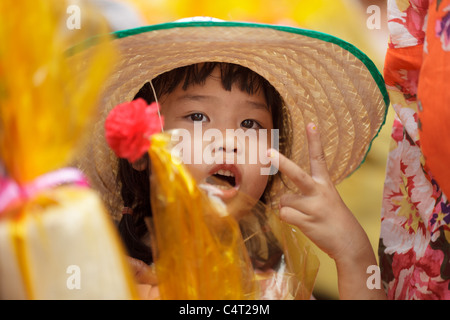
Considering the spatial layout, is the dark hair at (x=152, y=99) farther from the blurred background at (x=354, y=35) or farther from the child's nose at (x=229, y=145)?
the blurred background at (x=354, y=35)

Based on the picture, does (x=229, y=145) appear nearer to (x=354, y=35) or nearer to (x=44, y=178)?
(x=44, y=178)

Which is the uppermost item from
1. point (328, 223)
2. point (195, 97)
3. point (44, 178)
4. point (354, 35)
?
point (354, 35)

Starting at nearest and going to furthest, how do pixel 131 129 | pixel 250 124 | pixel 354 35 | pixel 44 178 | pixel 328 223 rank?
pixel 44 178 < pixel 131 129 < pixel 328 223 < pixel 250 124 < pixel 354 35

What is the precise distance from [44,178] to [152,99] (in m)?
0.61

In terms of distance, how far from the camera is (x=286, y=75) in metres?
1.06

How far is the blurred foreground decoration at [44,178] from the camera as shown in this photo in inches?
18.5

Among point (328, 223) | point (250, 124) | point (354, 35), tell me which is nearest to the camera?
point (328, 223)

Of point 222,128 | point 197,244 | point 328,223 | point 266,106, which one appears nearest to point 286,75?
point 266,106

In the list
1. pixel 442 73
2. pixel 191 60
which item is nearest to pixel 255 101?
pixel 191 60

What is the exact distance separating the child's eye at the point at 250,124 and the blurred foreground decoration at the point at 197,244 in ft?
0.90

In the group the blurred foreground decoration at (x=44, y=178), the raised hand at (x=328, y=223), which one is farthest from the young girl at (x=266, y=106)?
the blurred foreground decoration at (x=44, y=178)

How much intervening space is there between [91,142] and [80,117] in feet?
1.77

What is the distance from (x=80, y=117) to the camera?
20.2 inches
